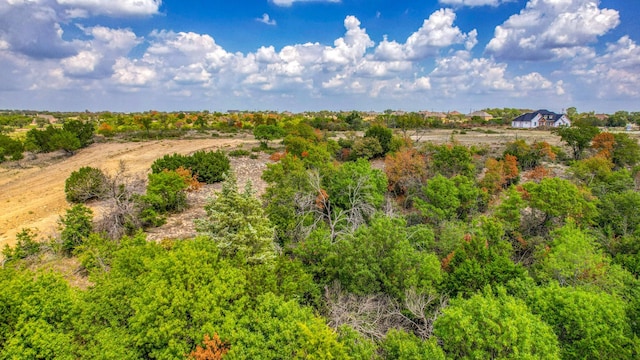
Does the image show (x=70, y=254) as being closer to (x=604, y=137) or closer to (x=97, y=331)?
(x=97, y=331)

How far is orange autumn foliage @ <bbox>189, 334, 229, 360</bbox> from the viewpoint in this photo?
879 centimetres

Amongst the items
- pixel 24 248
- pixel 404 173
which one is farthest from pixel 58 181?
pixel 404 173

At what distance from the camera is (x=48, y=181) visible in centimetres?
2988

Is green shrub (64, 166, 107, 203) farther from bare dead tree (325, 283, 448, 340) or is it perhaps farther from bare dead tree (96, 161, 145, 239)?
bare dead tree (325, 283, 448, 340)

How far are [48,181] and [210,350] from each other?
1152 inches

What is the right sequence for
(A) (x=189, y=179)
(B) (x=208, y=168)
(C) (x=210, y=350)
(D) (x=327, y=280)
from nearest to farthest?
(C) (x=210, y=350)
(D) (x=327, y=280)
(A) (x=189, y=179)
(B) (x=208, y=168)

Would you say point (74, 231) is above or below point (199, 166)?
below

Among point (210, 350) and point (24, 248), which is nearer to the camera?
point (210, 350)

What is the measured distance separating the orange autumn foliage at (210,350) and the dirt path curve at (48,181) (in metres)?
14.4

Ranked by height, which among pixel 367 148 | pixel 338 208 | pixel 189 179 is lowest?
pixel 338 208

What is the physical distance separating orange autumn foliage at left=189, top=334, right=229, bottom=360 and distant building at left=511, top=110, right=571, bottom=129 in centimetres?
8937

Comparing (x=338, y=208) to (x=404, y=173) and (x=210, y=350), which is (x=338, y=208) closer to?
(x=404, y=173)

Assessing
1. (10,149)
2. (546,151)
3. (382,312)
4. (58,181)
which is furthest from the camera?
(10,149)

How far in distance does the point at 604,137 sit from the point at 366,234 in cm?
3239
